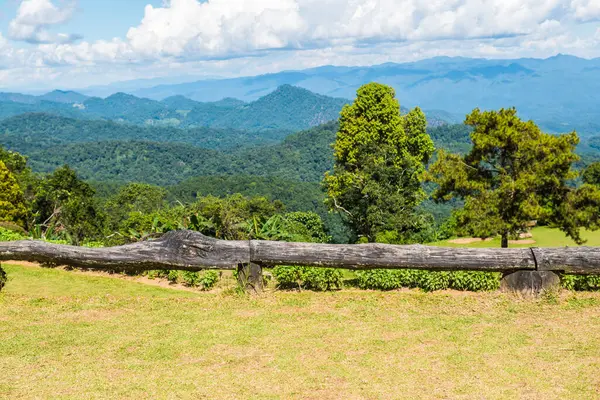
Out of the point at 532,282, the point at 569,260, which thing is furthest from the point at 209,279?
the point at 569,260

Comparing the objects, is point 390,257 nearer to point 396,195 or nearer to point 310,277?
point 310,277

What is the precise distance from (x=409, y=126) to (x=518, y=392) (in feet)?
109

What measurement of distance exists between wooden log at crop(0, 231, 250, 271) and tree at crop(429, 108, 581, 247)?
18.3 metres

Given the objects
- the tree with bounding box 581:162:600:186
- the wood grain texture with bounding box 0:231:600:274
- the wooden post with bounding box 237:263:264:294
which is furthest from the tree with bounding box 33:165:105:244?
the tree with bounding box 581:162:600:186

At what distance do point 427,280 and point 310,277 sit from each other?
2.05 m

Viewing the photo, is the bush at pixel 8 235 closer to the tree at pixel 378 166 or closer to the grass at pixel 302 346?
the grass at pixel 302 346

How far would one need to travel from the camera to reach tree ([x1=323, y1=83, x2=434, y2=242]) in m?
32.2

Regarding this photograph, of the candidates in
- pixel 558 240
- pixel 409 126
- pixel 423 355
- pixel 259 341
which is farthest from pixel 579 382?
pixel 558 240

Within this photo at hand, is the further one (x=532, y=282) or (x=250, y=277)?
(x=250, y=277)

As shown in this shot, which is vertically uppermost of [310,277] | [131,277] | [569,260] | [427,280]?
[569,260]

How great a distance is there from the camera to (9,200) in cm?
3731

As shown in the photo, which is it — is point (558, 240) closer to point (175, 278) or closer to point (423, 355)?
point (175, 278)

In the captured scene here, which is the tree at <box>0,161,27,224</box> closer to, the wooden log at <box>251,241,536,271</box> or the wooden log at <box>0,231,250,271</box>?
the wooden log at <box>0,231,250,271</box>

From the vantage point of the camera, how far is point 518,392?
511 centimetres
